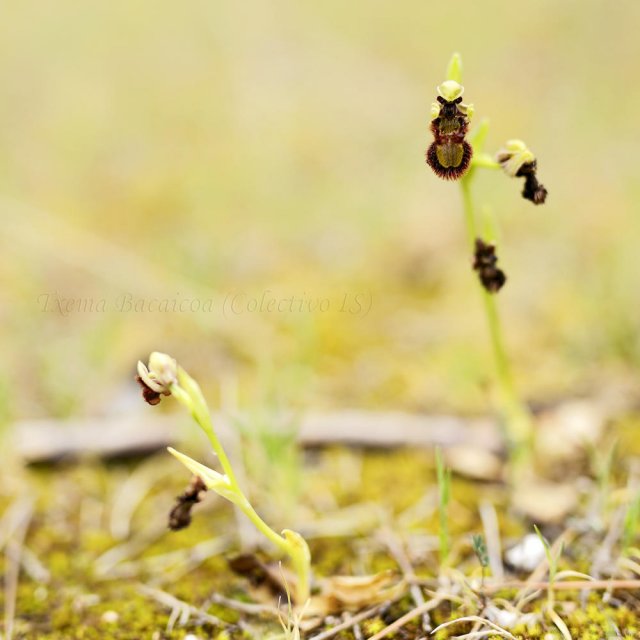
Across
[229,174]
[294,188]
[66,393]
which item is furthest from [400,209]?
[66,393]

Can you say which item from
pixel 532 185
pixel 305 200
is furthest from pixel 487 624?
pixel 305 200

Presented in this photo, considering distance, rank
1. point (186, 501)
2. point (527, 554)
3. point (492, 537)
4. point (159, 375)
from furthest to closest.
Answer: point (492, 537), point (527, 554), point (186, 501), point (159, 375)

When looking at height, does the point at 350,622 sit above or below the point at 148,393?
below

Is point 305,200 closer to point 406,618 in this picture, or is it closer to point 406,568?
point 406,568

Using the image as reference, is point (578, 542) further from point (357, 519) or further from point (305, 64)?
point (305, 64)

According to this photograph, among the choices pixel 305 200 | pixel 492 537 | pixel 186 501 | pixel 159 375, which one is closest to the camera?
pixel 159 375

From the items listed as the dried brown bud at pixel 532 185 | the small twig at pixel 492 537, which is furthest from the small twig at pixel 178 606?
the dried brown bud at pixel 532 185

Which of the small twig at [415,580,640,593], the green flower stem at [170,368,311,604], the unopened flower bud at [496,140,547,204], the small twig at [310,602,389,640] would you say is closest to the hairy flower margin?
the green flower stem at [170,368,311,604]
